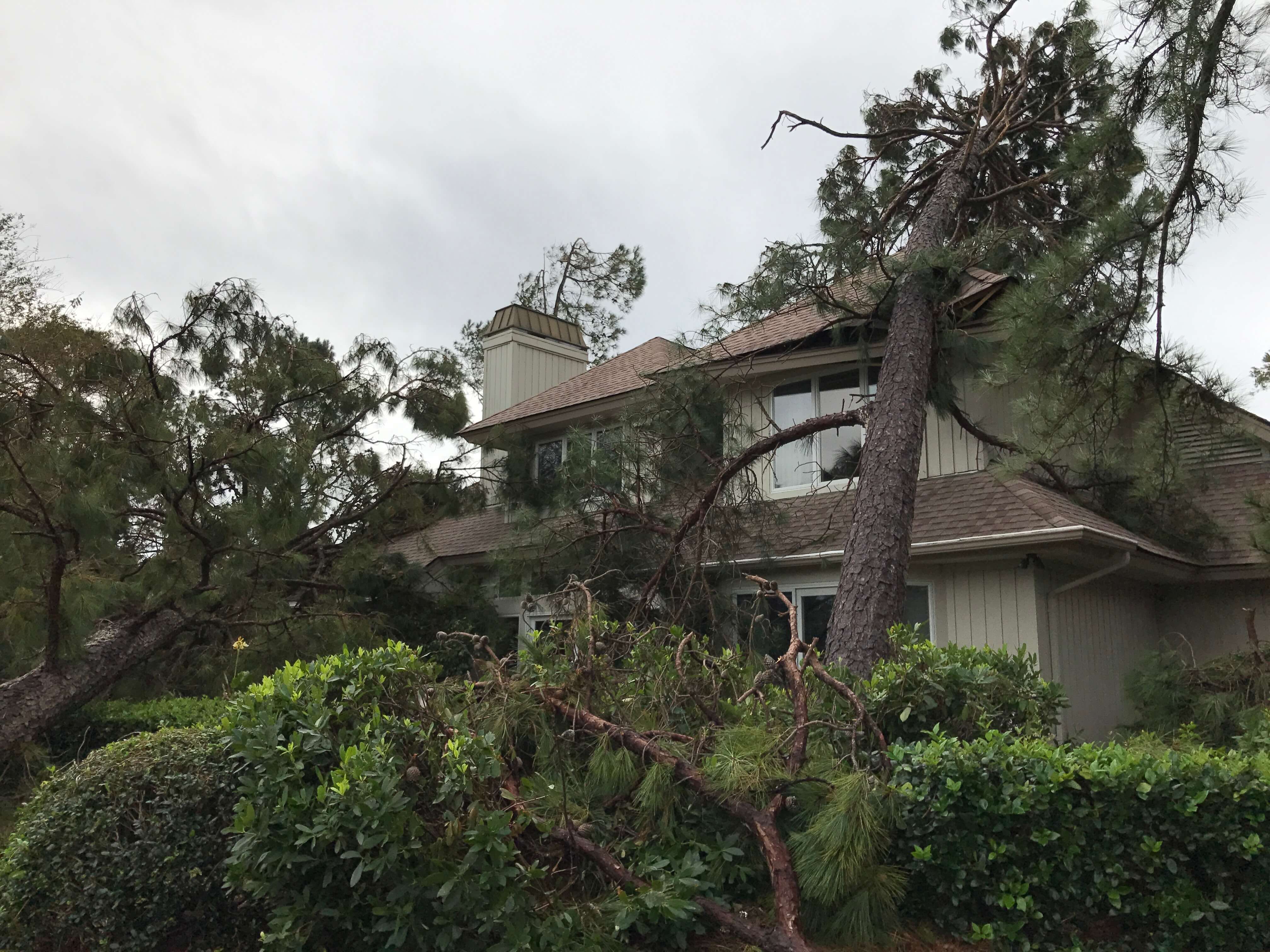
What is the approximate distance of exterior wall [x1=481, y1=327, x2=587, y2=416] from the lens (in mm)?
18094

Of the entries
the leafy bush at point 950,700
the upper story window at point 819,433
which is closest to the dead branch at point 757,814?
the leafy bush at point 950,700

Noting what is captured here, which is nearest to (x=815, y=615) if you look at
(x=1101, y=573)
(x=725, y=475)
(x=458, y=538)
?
(x=725, y=475)

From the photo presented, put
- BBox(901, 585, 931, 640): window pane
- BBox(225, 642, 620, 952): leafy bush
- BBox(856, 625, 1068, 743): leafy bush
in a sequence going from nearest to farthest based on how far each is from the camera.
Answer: BBox(225, 642, 620, 952): leafy bush < BBox(856, 625, 1068, 743): leafy bush < BBox(901, 585, 931, 640): window pane

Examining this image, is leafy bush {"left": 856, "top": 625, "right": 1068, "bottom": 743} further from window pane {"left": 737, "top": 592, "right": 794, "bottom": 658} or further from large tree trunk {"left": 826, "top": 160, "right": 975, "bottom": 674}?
window pane {"left": 737, "top": 592, "right": 794, "bottom": 658}

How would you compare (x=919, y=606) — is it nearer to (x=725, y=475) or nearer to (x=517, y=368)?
(x=725, y=475)

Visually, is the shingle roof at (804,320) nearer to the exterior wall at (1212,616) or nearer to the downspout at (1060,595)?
the downspout at (1060,595)

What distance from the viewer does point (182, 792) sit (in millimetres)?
4773

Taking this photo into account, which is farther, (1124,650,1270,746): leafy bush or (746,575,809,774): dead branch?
(1124,650,1270,746): leafy bush

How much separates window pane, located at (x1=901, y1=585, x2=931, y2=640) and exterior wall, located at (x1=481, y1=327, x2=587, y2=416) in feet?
30.4

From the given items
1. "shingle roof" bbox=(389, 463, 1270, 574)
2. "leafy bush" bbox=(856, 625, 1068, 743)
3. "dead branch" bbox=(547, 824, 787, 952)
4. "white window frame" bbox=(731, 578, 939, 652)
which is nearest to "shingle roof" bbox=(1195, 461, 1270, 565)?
"shingle roof" bbox=(389, 463, 1270, 574)

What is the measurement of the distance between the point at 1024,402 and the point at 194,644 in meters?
9.86

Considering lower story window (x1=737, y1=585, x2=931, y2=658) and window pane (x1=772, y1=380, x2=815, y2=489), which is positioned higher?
window pane (x1=772, y1=380, x2=815, y2=489)

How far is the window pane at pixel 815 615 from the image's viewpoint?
10.8m

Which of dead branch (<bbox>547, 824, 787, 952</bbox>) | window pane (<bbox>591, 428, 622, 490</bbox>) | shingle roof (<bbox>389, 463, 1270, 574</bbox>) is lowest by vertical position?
dead branch (<bbox>547, 824, 787, 952</bbox>)
